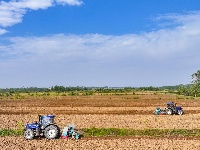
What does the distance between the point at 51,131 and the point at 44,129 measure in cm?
49

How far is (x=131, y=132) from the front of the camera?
26625 mm

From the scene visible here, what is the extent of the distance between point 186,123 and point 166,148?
12728 mm

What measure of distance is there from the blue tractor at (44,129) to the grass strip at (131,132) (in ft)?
9.17

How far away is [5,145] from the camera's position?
70.3 feet

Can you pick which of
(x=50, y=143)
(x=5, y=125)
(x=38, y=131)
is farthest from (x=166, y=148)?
(x=5, y=125)

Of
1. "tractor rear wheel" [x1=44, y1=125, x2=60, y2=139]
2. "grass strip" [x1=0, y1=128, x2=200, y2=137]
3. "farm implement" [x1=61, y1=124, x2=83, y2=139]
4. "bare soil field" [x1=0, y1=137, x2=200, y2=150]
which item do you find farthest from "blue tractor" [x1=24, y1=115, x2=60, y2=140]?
"grass strip" [x1=0, y1=128, x2=200, y2=137]

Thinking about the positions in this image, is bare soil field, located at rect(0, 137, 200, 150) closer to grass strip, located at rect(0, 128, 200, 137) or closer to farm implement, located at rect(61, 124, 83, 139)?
farm implement, located at rect(61, 124, 83, 139)

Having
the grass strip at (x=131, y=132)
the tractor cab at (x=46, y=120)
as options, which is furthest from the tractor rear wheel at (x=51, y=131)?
the grass strip at (x=131, y=132)

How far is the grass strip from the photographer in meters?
25.8

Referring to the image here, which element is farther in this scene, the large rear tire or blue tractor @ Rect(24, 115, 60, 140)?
the large rear tire

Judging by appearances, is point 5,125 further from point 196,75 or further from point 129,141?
point 196,75

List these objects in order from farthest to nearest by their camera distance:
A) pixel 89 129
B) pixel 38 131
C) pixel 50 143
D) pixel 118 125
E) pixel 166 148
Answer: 1. pixel 118 125
2. pixel 89 129
3. pixel 38 131
4. pixel 50 143
5. pixel 166 148

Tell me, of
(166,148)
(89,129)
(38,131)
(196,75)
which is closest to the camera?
(166,148)

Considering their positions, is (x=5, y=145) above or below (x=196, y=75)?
below
